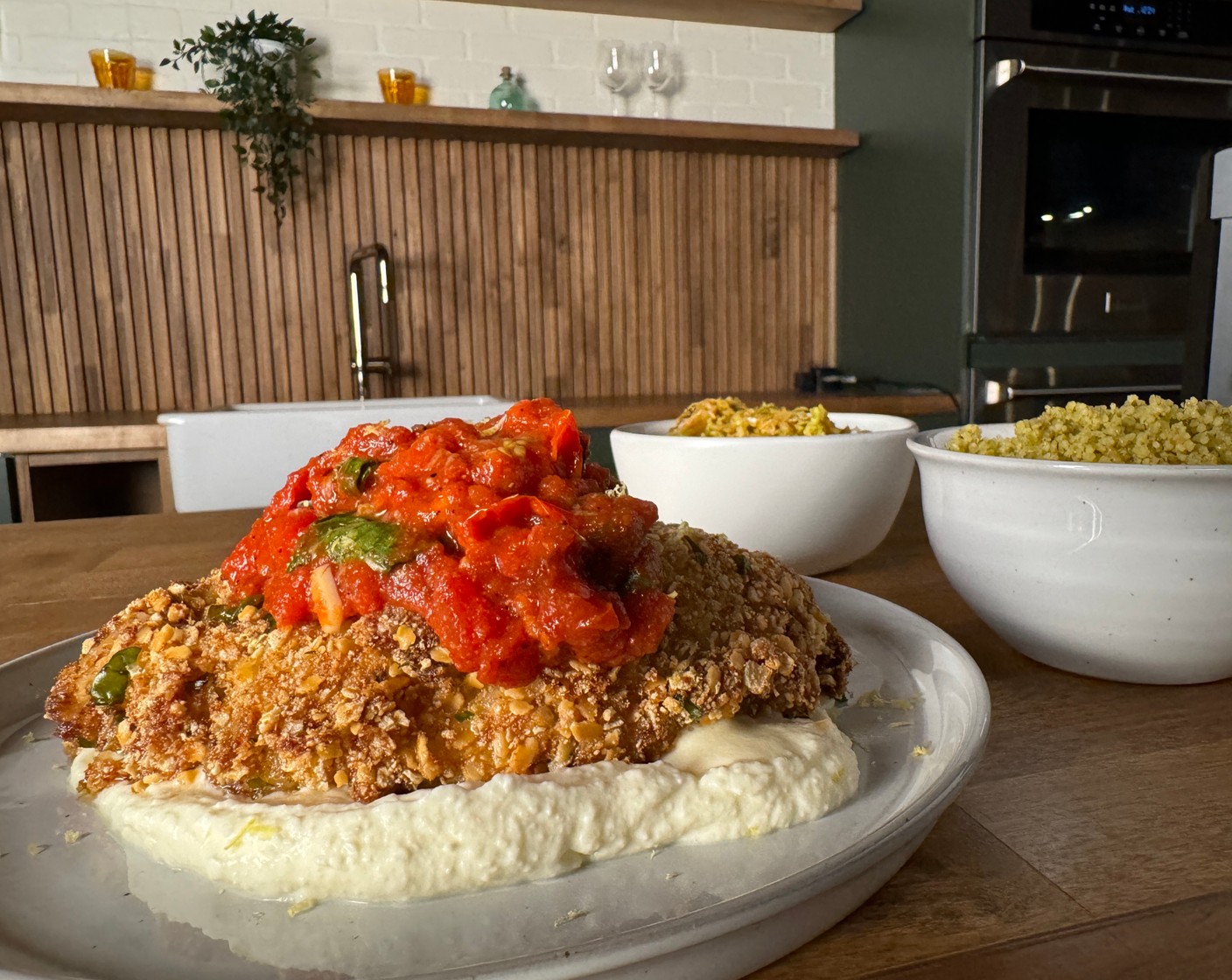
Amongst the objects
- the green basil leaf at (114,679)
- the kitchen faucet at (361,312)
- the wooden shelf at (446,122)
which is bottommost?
the green basil leaf at (114,679)

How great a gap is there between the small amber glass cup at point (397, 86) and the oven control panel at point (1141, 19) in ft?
6.62

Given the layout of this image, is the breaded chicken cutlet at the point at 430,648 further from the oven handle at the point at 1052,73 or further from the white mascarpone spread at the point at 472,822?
the oven handle at the point at 1052,73

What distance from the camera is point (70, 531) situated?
1.41 m

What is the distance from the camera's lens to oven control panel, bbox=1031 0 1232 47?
2914 mm

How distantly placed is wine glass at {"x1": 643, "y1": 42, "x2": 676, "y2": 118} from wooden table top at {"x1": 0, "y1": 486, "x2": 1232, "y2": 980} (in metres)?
2.98

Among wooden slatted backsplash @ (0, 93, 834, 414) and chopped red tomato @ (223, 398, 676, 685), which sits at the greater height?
wooden slatted backsplash @ (0, 93, 834, 414)

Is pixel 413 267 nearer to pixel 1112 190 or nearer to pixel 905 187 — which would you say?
pixel 905 187

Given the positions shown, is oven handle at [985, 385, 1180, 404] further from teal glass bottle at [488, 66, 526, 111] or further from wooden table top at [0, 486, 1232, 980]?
wooden table top at [0, 486, 1232, 980]

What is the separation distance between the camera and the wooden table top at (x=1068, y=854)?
425 mm

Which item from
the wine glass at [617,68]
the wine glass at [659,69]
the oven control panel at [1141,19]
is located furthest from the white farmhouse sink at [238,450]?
the oven control panel at [1141,19]

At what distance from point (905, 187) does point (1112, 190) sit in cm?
68

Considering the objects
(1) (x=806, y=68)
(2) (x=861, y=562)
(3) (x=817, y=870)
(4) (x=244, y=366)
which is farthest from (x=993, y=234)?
(3) (x=817, y=870)

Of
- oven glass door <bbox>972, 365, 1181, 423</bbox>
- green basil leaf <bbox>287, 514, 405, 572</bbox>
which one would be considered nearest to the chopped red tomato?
green basil leaf <bbox>287, 514, 405, 572</bbox>

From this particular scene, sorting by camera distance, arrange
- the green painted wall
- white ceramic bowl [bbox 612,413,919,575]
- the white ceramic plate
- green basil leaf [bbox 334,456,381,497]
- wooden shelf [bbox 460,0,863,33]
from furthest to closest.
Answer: wooden shelf [bbox 460,0,863,33], the green painted wall, white ceramic bowl [bbox 612,413,919,575], green basil leaf [bbox 334,456,381,497], the white ceramic plate
